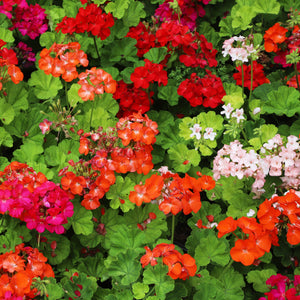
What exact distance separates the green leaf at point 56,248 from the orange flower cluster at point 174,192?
0.41 metres

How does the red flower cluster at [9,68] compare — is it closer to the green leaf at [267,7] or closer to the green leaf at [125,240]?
the green leaf at [125,240]

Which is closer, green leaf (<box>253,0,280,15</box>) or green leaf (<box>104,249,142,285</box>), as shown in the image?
green leaf (<box>104,249,142,285</box>)

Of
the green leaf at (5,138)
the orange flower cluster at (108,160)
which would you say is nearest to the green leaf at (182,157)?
the orange flower cluster at (108,160)

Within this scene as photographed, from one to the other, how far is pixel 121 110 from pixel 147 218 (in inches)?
33.0

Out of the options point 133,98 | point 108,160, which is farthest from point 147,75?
point 108,160

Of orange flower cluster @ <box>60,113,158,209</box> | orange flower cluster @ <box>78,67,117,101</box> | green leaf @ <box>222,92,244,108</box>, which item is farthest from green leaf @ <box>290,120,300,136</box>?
orange flower cluster @ <box>78,67,117,101</box>

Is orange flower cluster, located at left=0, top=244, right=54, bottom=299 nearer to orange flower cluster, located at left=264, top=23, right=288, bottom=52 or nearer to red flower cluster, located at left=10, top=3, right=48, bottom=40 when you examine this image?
red flower cluster, located at left=10, top=3, right=48, bottom=40

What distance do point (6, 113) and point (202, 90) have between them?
1.05 metres

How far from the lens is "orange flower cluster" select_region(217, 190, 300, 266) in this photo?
1.70m

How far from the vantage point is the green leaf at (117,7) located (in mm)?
2932

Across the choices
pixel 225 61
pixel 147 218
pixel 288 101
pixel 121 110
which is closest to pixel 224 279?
pixel 147 218

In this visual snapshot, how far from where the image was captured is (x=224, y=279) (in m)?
1.94

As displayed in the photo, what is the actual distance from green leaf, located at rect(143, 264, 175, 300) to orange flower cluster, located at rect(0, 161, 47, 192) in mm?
630

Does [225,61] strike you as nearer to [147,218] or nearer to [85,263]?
[147,218]
